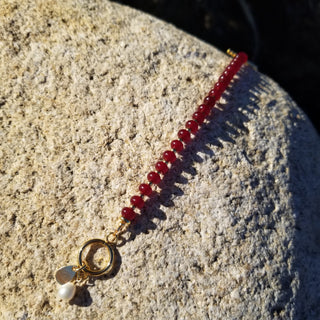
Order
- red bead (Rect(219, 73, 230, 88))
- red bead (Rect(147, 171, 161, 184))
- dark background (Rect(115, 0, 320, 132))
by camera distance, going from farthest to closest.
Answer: dark background (Rect(115, 0, 320, 132)) → red bead (Rect(219, 73, 230, 88)) → red bead (Rect(147, 171, 161, 184))

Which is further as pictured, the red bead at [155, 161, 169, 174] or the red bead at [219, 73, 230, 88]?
the red bead at [219, 73, 230, 88]

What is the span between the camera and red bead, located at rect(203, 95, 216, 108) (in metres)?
2.39

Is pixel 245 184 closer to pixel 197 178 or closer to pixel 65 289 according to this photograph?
pixel 197 178

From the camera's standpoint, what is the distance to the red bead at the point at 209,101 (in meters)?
2.39

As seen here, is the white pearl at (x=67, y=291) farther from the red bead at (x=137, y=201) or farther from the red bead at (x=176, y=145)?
the red bead at (x=176, y=145)

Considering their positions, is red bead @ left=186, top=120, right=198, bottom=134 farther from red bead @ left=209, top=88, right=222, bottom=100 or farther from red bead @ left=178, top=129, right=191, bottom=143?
red bead @ left=209, top=88, right=222, bottom=100

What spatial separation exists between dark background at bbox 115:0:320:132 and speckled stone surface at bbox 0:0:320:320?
107cm

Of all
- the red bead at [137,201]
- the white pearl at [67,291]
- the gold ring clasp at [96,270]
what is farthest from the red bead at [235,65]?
the white pearl at [67,291]

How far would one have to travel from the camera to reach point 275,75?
363 centimetres

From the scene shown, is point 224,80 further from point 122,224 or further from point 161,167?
point 122,224

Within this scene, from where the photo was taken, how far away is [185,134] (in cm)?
226

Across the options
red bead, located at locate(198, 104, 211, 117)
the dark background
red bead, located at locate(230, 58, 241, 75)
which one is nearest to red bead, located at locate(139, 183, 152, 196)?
red bead, located at locate(198, 104, 211, 117)

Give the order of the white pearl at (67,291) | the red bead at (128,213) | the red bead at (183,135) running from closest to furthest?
the white pearl at (67,291) < the red bead at (128,213) < the red bead at (183,135)

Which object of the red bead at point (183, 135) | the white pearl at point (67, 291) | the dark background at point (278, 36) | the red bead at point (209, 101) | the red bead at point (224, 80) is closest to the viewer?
the white pearl at point (67, 291)
